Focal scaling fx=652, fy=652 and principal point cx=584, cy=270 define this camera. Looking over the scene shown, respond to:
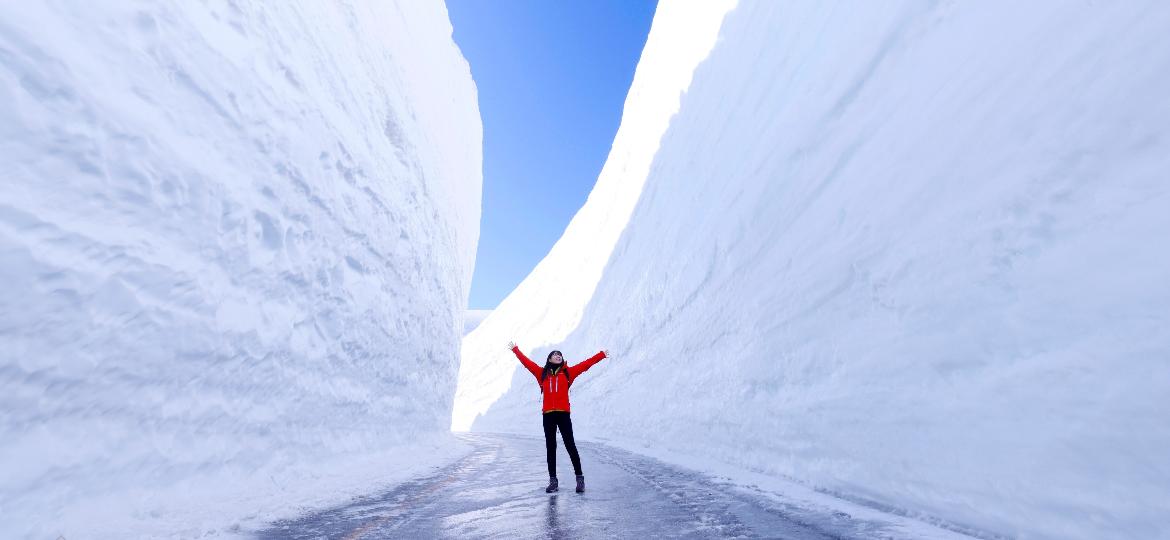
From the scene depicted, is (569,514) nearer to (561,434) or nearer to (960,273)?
(561,434)

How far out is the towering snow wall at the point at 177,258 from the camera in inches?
158

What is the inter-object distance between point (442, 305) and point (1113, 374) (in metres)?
16.1

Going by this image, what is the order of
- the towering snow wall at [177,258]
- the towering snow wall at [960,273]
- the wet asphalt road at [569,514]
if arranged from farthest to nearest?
the wet asphalt road at [569,514] < the towering snow wall at [177,258] < the towering snow wall at [960,273]

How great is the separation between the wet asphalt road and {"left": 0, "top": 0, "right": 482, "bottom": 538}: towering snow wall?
4.13ft

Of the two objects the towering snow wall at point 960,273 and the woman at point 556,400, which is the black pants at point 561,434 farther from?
the towering snow wall at point 960,273

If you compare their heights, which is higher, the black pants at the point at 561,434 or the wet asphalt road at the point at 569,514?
the black pants at the point at 561,434

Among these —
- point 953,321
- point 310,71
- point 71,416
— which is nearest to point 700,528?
point 953,321

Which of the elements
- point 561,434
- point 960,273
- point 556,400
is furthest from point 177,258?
point 960,273

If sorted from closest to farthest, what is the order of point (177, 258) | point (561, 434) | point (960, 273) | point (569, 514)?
point (960, 273)
point (569, 514)
point (177, 258)
point (561, 434)

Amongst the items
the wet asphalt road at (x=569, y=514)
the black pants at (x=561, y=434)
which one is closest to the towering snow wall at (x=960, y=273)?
the wet asphalt road at (x=569, y=514)

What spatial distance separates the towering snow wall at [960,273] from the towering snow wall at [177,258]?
222 inches

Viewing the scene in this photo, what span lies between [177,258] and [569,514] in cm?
388

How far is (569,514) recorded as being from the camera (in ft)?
17.4

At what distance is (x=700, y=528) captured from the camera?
465 cm
